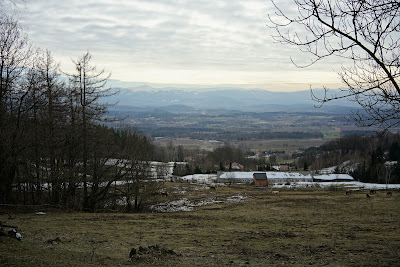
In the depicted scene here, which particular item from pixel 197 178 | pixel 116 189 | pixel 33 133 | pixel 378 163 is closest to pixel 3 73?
pixel 33 133

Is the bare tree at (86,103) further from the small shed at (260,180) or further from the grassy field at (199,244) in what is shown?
the small shed at (260,180)

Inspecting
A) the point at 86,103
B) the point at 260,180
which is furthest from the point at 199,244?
the point at 260,180

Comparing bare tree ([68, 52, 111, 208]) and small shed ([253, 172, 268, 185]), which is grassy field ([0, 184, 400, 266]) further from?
small shed ([253, 172, 268, 185])

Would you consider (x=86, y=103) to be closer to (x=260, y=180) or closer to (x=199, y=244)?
(x=199, y=244)

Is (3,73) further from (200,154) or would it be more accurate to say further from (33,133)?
(200,154)

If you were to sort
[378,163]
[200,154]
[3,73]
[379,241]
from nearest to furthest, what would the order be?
[379,241]
[3,73]
[378,163]
[200,154]

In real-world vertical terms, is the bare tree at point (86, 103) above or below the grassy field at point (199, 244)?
above

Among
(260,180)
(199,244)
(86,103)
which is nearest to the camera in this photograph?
(199,244)

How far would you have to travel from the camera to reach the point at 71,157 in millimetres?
18125

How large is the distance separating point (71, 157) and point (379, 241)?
15440mm

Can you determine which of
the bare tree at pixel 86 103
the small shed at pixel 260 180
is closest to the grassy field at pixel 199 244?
the bare tree at pixel 86 103

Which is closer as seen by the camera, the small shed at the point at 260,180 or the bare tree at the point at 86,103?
the bare tree at the point at 86,103

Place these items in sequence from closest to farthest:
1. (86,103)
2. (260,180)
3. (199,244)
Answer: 1. (199,244)
2. (86,103)
3. (260,180)

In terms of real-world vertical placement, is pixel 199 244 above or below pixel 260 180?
above
